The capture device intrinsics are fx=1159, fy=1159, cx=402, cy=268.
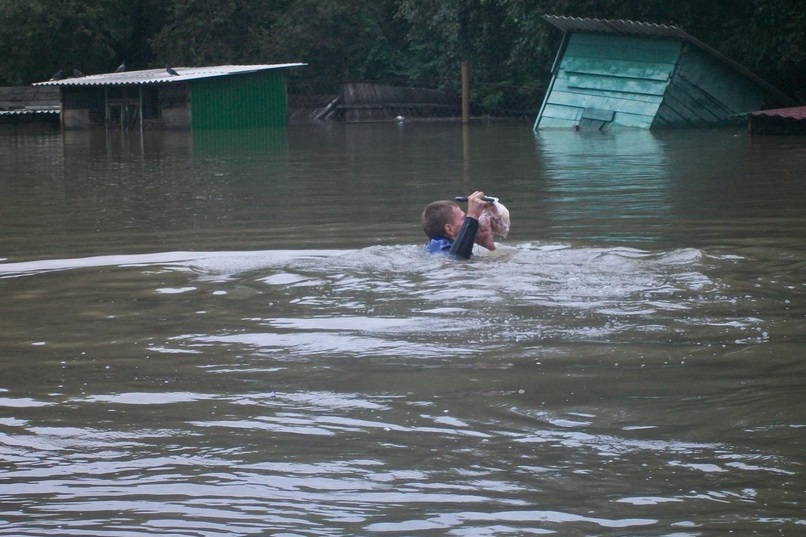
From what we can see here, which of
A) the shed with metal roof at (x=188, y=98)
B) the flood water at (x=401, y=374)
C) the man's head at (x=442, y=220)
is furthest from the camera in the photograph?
the shed with metal roof at (x=188, y=98)

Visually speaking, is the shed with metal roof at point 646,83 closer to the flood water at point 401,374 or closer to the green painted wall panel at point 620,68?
the green painted wall panel at point 620,68

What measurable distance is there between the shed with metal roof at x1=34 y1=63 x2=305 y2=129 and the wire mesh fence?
10.3 feet

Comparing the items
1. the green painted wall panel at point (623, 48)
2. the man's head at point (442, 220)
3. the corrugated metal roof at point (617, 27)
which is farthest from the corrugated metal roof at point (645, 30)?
the man's head at point (442, 220)

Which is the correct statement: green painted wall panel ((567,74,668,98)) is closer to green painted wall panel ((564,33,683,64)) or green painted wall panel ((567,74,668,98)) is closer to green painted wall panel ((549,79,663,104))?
A: green painted wall panel ((549,79,663,104))

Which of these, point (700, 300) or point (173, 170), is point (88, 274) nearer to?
point (700, 300)

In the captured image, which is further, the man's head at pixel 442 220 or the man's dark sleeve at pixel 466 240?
the man's head at pixel 442 220

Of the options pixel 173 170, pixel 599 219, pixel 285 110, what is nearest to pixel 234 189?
pixel 173 170

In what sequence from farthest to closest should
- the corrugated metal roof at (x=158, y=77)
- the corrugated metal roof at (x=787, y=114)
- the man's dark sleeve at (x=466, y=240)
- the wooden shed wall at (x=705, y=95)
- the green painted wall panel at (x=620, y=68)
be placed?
the corrugated metal roof at (x=158, y=77) → the wooden shed wall at (x=705, y=95) → the green painted wall panel at (x=620, y=68) → the corrugated metal roof at (x=787, y=114) → the man's dark sleeve at (x=466, y=240)

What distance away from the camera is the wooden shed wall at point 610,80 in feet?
97.5

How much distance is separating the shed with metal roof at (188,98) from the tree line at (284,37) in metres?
5.74

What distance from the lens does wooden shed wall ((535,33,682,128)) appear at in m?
29.7

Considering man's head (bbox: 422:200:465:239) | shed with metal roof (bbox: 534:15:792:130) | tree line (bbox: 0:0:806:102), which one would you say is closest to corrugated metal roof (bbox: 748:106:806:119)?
shed with metal roof (bbox: 534:15:792:130)

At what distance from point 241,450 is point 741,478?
5.87ft

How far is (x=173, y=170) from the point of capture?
64.1 feet
